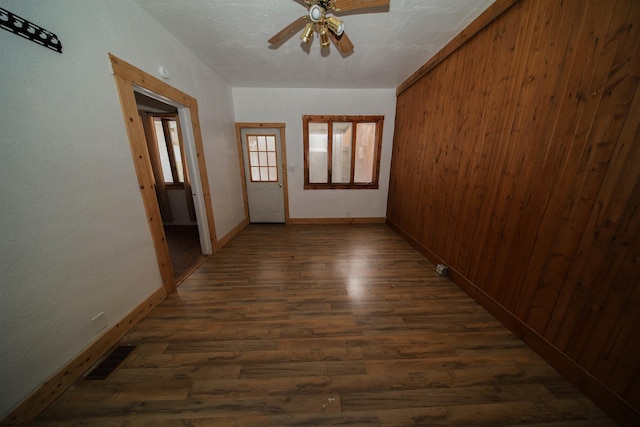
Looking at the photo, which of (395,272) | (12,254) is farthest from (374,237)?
(12,254)

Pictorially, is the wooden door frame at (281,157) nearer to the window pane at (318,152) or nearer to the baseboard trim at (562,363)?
the window pane at (318,152)

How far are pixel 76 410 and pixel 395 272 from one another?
2832 millimetres

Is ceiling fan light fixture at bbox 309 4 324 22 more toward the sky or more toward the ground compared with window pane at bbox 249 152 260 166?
more toward the sky

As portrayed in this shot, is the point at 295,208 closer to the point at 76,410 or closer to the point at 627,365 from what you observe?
the point at 76,410

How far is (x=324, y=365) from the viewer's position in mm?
1370

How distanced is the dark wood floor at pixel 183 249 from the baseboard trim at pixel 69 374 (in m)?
0.70

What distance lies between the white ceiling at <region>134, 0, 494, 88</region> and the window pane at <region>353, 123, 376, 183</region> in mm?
934

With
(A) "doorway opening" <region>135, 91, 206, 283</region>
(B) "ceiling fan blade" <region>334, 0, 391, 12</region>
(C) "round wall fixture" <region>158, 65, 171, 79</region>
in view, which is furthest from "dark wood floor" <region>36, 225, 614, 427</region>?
(B) "ceiling fan blade" <region>334, 0, 391, 12</region>

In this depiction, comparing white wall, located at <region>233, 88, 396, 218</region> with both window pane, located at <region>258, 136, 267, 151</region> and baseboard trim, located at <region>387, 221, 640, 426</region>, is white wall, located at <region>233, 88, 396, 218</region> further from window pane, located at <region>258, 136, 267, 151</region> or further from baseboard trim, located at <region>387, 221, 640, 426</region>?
baseboard trim, located at <region>387, 221, 640, 426</region>

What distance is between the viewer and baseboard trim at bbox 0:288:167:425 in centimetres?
104

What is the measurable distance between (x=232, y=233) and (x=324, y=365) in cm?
297

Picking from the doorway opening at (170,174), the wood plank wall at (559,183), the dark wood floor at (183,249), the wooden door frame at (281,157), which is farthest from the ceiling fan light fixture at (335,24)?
the dark wood floor at (183,249)

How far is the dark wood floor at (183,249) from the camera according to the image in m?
2.61

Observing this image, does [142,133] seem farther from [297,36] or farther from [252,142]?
[252,142]
